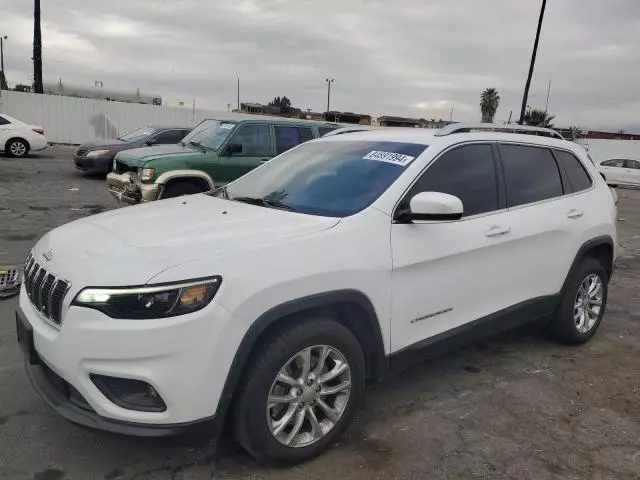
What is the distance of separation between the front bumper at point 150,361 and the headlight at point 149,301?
0.10 ft

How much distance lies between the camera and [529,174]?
13.6 ft

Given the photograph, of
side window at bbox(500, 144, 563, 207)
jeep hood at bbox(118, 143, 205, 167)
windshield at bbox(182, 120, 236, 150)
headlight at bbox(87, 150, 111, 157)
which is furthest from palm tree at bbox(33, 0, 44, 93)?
side window at bbox(500, 144, 563, 207)

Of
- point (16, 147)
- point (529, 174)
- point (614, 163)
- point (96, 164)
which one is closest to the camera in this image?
point (529, 174)

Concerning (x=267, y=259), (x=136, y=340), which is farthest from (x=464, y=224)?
(x=136, y=340)

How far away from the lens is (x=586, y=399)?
3.77 m

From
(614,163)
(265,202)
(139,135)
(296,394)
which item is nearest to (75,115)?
(139,135)

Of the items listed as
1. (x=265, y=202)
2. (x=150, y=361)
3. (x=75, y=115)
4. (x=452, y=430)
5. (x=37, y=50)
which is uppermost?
(x=37, y=50)

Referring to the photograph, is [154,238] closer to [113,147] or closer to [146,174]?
[146,174]

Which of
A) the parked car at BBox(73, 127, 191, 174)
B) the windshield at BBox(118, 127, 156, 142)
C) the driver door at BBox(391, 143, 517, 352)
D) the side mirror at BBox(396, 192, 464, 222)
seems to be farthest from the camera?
the windshield at BBox(118, 127, 156, 142)

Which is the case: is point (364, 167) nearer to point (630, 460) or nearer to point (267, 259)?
point (267, 259)

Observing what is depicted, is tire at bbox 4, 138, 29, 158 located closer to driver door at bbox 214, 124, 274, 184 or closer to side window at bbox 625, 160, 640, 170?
A: driver door at bbox 214, 124, 274, 184

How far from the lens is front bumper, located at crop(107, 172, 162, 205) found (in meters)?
7.89

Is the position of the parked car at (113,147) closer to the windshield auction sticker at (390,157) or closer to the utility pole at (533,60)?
the windshield auction sticker at (390,157)

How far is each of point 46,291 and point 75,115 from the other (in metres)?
25.8
